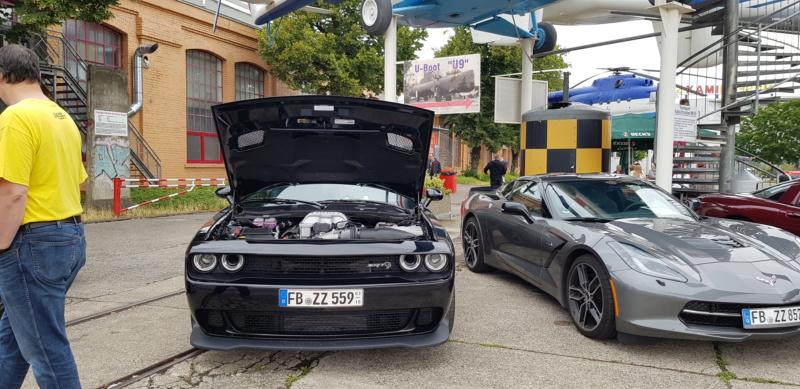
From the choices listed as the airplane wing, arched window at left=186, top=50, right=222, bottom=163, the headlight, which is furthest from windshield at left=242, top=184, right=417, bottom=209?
arched window at left=186, top=50, right=222, bottom=163

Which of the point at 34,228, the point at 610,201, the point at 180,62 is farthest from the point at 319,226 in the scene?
the point at 180,62

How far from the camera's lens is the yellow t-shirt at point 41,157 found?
2223 millimetres

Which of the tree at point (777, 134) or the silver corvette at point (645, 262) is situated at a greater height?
the tree at point (777, 134)

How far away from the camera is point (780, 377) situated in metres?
3.30

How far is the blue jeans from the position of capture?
2.28 metres

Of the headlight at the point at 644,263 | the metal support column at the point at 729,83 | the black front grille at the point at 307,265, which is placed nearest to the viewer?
the black front grille at the point at 307,265

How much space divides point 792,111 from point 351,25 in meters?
28.5

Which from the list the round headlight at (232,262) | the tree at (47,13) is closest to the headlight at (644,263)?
the round headlight at (232,262)

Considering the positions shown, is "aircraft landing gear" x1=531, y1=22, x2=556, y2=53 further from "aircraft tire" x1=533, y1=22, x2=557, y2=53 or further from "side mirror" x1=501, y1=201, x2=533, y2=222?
"side mirror" x1=501, y1=201, x2=533, y2=222

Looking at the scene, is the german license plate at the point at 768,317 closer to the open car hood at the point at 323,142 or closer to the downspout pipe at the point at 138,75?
the open car hood at the point at 323,142

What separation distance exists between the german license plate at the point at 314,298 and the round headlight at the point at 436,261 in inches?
20.8

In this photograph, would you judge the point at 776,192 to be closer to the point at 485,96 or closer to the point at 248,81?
the point at 248,81

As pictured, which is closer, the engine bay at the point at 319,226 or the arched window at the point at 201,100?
the engine bay at the point at 319,226

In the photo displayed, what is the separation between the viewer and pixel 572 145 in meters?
9.62
